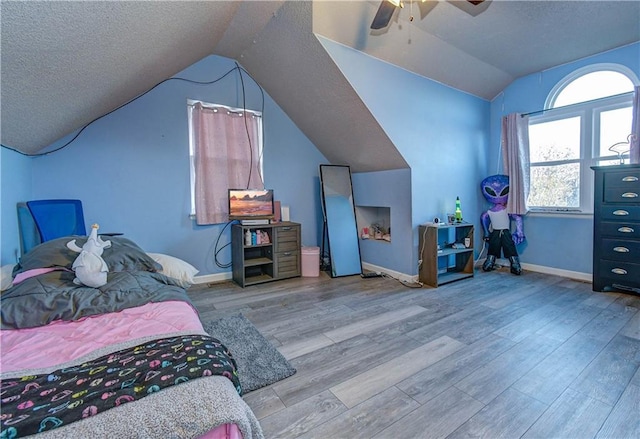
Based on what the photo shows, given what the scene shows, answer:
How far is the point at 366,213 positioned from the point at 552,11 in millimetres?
2974

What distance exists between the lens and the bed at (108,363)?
0.81 metres

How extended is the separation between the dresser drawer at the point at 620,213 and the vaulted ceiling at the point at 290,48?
185 cm

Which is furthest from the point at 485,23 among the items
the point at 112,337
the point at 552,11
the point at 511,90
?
the point at 112,337

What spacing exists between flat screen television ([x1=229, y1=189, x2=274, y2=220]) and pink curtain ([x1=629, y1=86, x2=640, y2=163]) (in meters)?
4.12

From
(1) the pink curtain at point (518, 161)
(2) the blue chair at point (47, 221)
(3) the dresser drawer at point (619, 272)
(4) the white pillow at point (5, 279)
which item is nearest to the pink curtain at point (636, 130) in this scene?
(1) the pink curtain at point (518, 161)

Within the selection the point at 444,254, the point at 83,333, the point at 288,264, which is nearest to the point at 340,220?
the point at 288,264

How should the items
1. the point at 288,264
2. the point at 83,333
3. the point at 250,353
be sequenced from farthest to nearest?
the point at 288,264 → the point at 250,353 → the point at 83,333

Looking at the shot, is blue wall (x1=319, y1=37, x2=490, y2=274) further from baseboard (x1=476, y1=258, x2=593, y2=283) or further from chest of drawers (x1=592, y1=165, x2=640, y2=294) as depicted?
chest of drawers (x1=592, y1=165, x2=640, y2=294)

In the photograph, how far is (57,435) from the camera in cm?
74

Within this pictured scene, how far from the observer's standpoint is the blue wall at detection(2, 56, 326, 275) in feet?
9.50

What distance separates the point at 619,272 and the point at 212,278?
4.63 m

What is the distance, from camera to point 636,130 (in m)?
2.98

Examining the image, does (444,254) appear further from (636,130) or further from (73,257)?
(73,257)

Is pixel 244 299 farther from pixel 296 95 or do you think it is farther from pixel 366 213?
pixel 296 95
